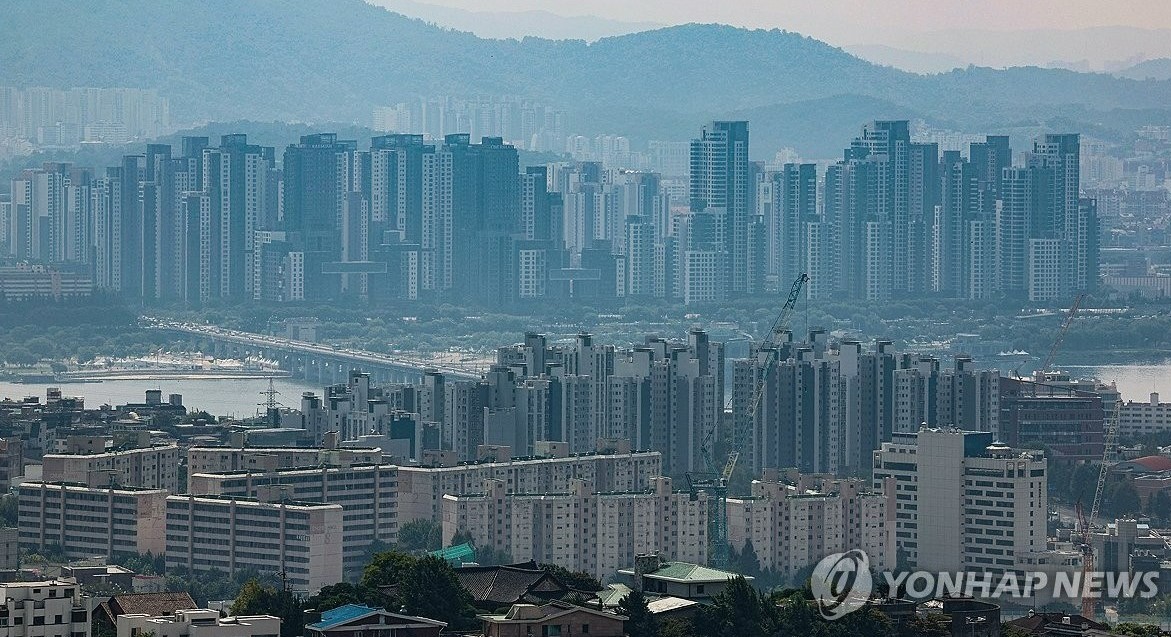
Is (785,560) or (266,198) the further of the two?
(266,198)

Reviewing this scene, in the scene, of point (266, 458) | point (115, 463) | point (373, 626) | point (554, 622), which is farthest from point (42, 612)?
point (115, 463)

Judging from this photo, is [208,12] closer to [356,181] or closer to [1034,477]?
[356,181]

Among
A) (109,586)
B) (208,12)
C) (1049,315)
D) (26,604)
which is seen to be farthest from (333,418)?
(208,12)

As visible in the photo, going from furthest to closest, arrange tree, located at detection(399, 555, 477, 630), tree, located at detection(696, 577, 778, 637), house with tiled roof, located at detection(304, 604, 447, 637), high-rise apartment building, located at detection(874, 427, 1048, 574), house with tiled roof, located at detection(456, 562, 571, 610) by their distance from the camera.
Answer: high-rise apartment building, located at detection(874, 427, 1048, 574) → house with tiled roof, located at detection(456, 562, 571, 610) → tree, located at detection(399, 555, 477, 630) → tree, located at detection(696, 577, 778, 637) → house with tiled roof, located at detection(304, 604, 447, 637)

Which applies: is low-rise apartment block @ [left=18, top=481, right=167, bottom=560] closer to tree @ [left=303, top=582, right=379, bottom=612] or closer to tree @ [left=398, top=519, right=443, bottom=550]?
tree @ [left=398, top=519, right=443, bottom=550]

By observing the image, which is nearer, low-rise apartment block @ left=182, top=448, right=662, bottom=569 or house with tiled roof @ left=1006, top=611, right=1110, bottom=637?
house with tiled roof @ left=1006, top=611, right=1110, bottom=637

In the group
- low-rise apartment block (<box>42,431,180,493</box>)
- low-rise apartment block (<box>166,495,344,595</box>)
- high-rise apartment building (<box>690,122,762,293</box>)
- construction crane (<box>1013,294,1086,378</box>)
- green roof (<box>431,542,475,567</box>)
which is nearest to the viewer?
green roof (<box>431,542,475,567</box>)

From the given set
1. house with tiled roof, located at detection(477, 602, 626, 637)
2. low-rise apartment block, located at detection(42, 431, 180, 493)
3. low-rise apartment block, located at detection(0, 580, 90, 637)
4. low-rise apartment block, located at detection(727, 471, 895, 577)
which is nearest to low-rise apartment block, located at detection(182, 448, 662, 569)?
low-rise apartment block, located at detection(42, 431, 180, 493)
